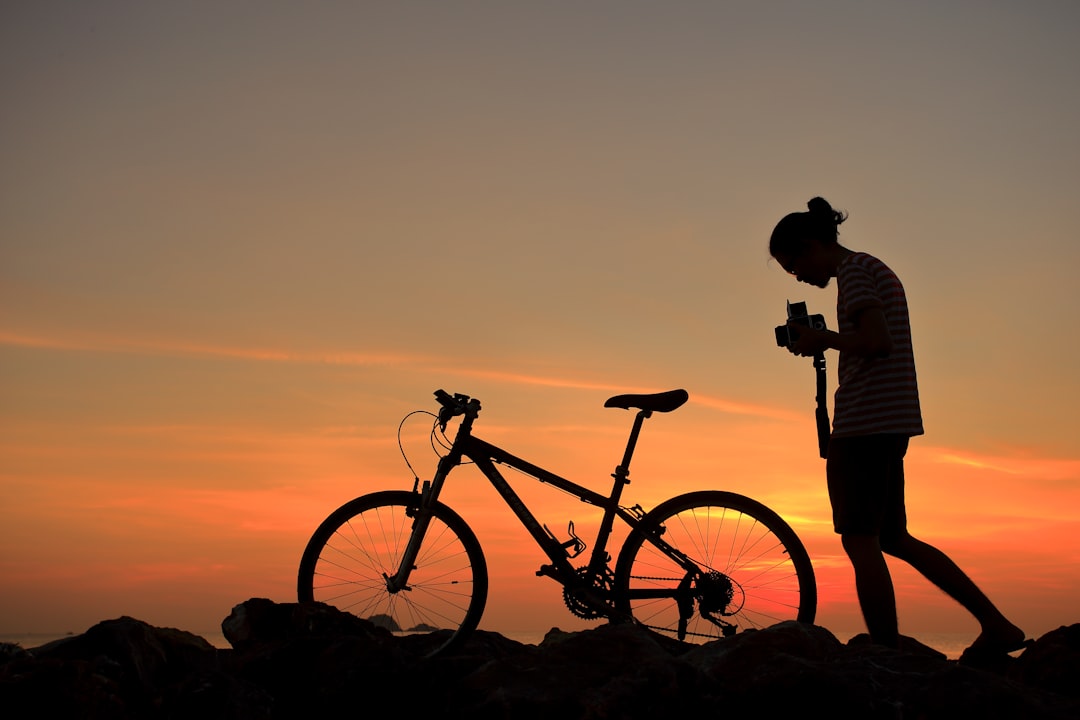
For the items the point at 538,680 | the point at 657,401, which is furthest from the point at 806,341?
the point at 538,680

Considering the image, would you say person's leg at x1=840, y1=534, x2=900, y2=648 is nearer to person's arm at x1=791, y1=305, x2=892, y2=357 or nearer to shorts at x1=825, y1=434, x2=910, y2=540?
shorts at x1=825, y1=434, x2=910, y2=540

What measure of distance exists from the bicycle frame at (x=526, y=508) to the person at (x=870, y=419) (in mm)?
1411

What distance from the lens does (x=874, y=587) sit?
17.7 feet

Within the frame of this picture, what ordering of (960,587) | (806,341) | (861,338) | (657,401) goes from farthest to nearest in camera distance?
(657,401), (960,587), (806,341), (861,338)

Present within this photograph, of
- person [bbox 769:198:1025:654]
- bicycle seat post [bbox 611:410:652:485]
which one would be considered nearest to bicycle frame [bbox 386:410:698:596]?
bicycle seat post [bbox 611:410:652:485]

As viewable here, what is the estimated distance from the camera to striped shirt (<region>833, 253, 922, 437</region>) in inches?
211

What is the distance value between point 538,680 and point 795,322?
8.08ft

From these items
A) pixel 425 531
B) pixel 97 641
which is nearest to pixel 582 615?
pixel 425 531

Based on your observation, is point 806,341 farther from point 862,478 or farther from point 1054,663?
point 1054,663

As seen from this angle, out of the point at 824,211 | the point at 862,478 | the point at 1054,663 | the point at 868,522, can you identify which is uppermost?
the point at 824,211

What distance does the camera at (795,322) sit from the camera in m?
5.57

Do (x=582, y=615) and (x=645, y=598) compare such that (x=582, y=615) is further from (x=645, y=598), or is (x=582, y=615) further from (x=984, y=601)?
(x=984, y=601)

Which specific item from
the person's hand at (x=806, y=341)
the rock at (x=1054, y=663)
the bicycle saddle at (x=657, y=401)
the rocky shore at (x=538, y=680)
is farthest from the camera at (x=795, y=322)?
the rock at (x=1054, y=663)

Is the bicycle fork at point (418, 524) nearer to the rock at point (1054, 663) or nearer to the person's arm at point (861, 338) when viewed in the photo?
the person's arm at point (861, 338)
